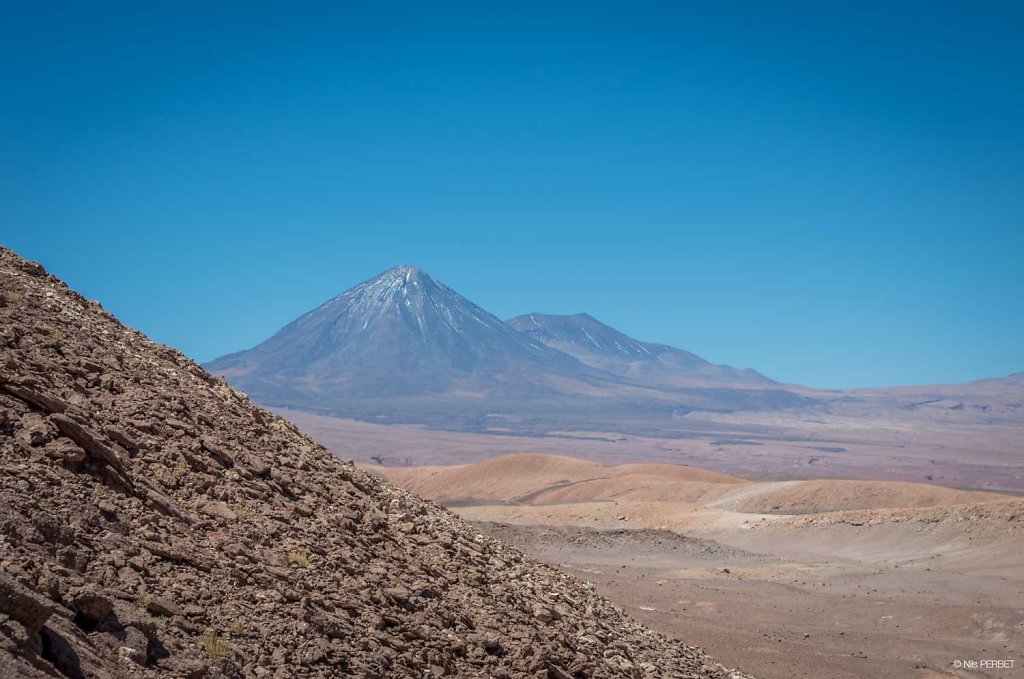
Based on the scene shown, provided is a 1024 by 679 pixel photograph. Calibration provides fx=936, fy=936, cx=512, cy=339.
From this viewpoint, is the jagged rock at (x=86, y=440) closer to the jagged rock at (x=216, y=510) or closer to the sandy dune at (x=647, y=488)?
the jagged rock at (x=216, y=510)

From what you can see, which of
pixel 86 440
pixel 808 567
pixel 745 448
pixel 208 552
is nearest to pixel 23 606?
pixel 208 552

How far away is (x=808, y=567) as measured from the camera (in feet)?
89.4

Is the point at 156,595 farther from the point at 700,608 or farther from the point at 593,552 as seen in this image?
the point at 593,552

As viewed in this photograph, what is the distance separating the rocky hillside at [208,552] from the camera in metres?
5.78

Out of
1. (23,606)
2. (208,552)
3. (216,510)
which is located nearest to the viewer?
(23,606)

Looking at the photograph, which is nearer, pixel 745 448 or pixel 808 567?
pixel 808 567

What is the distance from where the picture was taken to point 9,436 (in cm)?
670

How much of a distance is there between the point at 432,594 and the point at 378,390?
189097 millimetres

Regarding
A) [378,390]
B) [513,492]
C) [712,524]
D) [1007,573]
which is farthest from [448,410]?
[1007,573]

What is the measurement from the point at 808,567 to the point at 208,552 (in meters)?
23.6

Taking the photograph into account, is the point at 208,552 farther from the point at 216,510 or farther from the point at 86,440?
the point at 86,440

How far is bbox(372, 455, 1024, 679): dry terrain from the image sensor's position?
1606 cm

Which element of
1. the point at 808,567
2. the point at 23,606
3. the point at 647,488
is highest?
the point at 23,606

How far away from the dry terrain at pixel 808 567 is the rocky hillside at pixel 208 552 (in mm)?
6309
